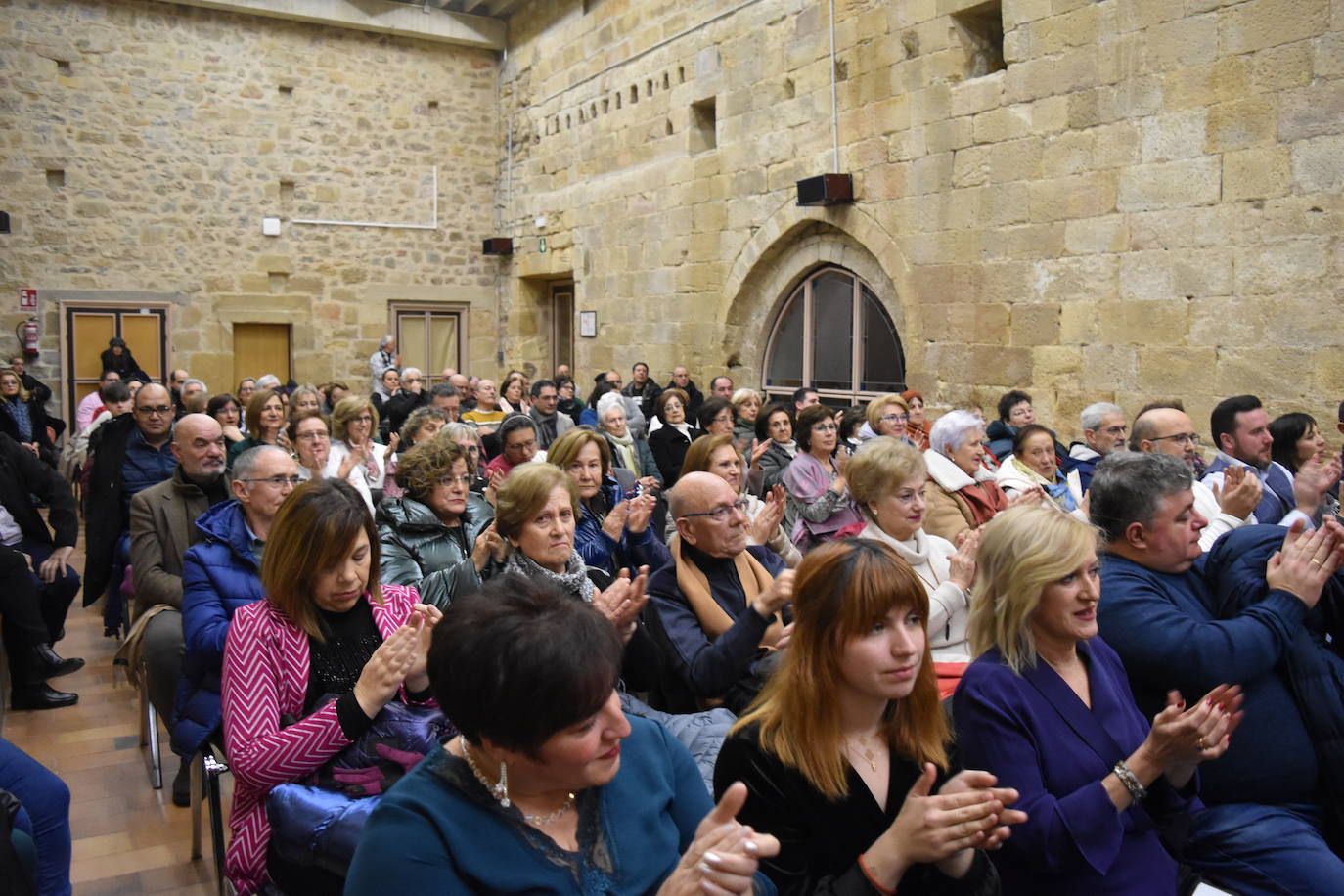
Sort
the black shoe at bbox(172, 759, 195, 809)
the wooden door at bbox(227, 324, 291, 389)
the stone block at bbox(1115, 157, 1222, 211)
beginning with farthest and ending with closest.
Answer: the wooden door at bbox(227, 324, 291, 389)
the stone block at bbox(1115, 157, 1222, 211)
the black shoe at bbox(172, 759, 195, 809)

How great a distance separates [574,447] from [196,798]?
1.81 meters

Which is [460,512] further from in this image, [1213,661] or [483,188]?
[483,188]

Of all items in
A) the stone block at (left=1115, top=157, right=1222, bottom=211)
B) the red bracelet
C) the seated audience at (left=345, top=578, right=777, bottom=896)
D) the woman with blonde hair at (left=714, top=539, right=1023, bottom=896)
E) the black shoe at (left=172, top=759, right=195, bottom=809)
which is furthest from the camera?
the stone block at (left=1115, top=157, right=1222, bottom=211)

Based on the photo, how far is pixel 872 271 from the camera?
9.41m

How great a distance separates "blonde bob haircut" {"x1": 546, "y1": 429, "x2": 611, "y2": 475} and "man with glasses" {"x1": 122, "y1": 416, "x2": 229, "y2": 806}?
1.29m

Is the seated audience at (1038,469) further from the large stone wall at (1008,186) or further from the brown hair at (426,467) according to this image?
the brown hair at (426,467)

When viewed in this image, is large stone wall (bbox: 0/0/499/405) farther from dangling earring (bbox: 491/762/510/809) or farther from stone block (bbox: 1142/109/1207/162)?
dangling earring (bbox: 491/762/510/809)

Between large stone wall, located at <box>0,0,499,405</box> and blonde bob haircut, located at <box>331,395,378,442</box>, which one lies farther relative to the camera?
large stone wall, located at <box>0,0,499,405</box>

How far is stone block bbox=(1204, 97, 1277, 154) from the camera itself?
21.0 ft

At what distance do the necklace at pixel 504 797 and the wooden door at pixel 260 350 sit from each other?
13398 millimetres

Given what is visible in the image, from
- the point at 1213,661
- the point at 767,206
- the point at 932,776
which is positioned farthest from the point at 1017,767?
the point at 767,206

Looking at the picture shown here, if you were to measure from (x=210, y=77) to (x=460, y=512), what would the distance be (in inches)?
459

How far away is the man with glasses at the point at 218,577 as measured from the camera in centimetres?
282

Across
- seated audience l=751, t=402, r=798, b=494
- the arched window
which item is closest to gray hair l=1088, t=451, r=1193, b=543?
seated audience l=751, t=402, r=798, b=494
